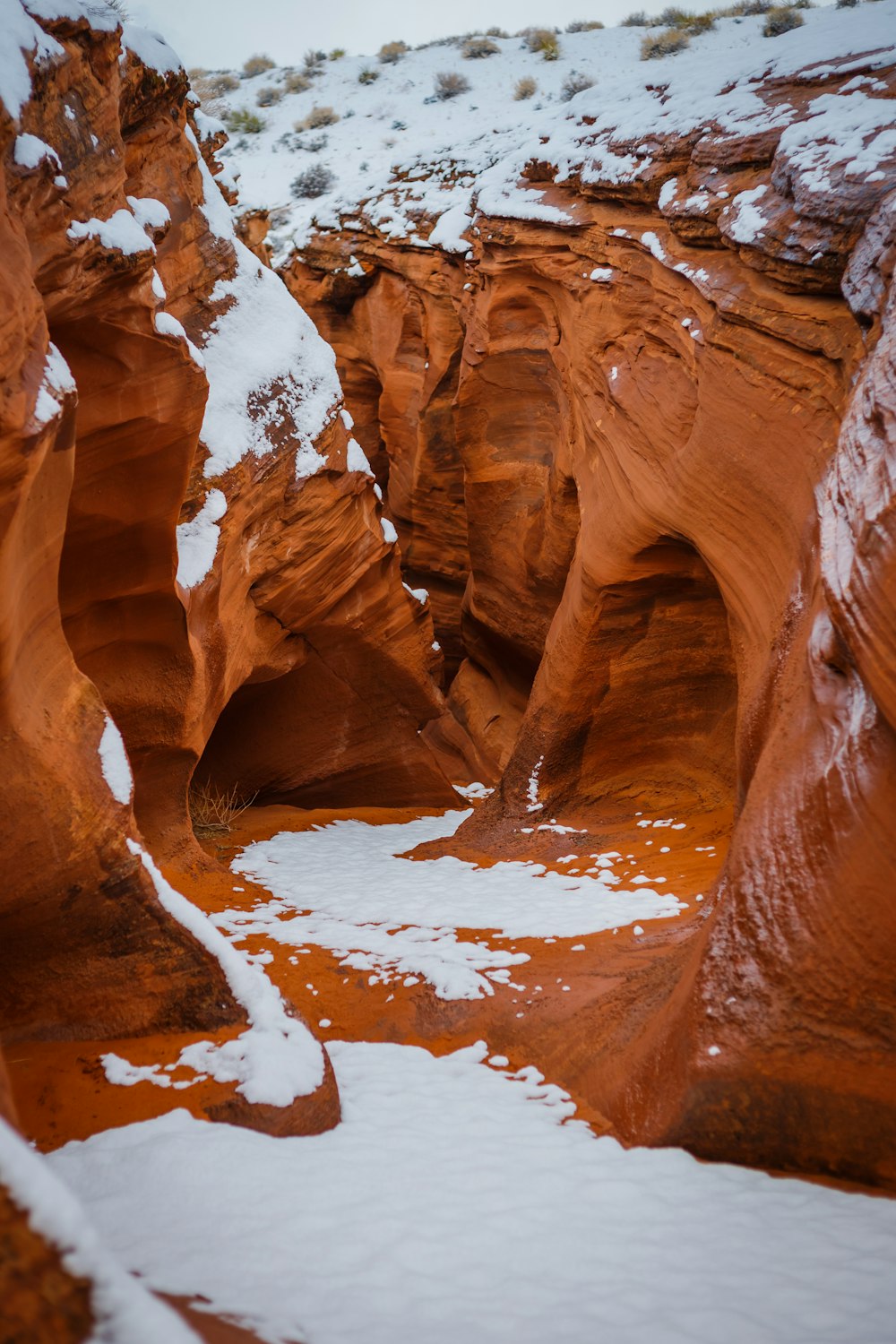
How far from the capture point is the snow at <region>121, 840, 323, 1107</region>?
443 centimetres

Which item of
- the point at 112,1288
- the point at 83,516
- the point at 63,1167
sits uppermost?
the point at 83,516

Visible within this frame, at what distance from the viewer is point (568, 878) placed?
8.47 meters

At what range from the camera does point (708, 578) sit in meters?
8.91

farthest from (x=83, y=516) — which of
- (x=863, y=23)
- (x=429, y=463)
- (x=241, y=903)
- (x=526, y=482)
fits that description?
(x=429, y=463)

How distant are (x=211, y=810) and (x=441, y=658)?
410 centimetres

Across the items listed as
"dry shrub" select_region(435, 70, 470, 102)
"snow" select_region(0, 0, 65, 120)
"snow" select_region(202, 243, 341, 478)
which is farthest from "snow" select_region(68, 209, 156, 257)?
"dry shrub" select_region(435, 70, 470, 102)

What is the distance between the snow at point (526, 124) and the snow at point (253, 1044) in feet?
17.9

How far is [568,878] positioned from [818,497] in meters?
4.26

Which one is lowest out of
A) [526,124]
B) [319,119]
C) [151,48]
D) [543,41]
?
[151,48]

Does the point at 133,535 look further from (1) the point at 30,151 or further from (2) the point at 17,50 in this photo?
(2) the point at 17,50

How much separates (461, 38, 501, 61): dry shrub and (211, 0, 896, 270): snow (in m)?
0.31

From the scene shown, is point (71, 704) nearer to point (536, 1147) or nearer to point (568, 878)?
point (536, 1147)

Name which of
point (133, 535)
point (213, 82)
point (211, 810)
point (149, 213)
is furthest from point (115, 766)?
point (213, 82)

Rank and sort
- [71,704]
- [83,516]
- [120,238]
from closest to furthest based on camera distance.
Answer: [71,704]
[120,238]
[83,516]
